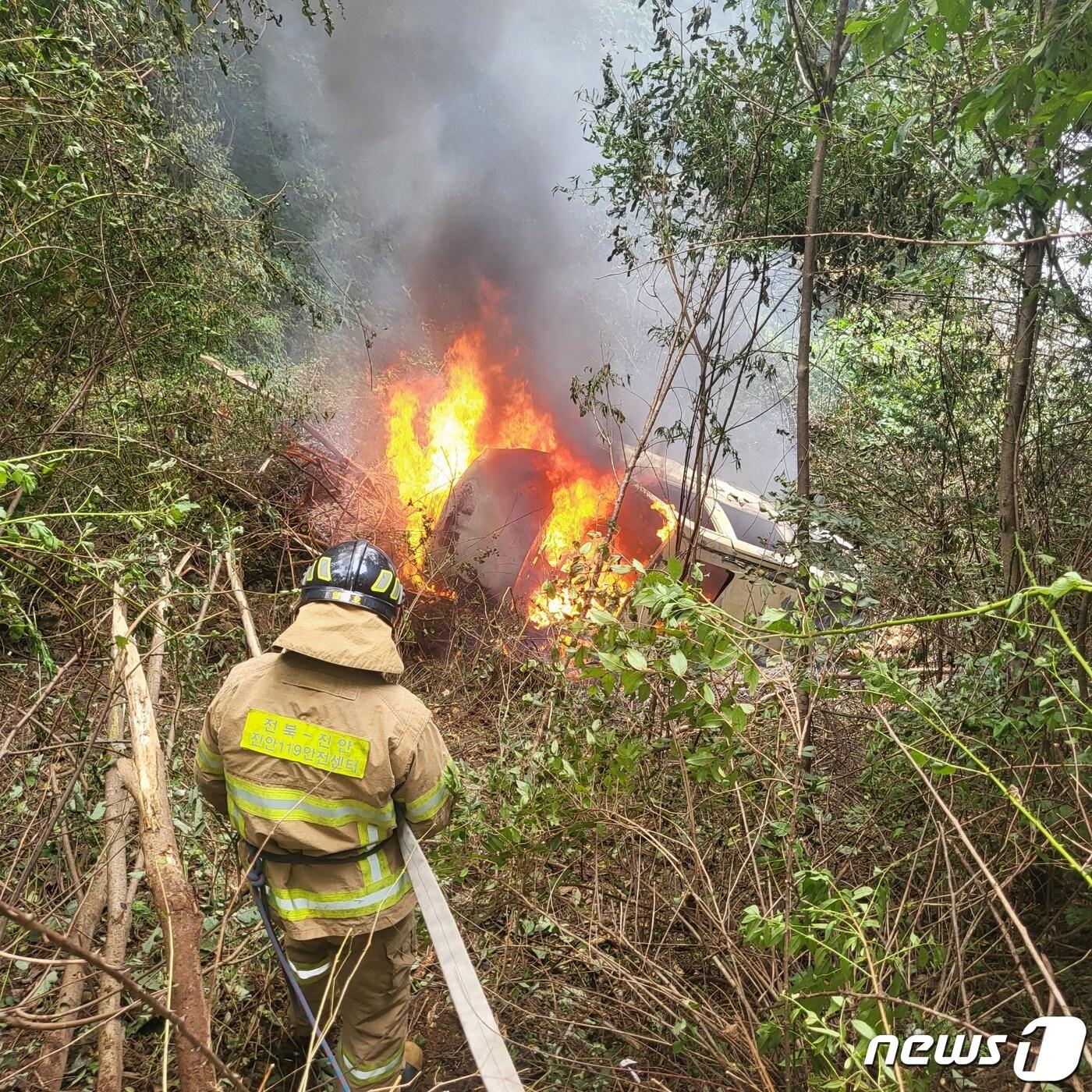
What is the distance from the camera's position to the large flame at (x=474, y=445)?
263 inches

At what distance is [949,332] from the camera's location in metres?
4.72

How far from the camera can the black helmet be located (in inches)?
88.2

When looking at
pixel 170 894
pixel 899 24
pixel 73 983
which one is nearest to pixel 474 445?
pixel 899 24

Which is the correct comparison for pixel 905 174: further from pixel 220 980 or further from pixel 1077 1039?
pixel 220 980

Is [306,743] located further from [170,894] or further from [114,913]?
[114,913]

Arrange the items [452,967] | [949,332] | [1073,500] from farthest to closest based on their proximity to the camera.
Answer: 1. [949,332]
2. [1073,500]
3. [452,967]

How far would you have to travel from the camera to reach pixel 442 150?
14344 millimetres

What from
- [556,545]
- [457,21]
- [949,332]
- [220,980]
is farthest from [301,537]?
[457,21]

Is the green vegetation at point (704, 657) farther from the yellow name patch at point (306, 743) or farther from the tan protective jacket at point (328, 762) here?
the yellow name patch at point (306, 743)

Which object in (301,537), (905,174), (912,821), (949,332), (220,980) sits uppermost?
(905,174)

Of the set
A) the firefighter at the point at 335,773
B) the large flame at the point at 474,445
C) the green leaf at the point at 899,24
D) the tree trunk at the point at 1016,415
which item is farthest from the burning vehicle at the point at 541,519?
the green leaf at the point at 899,24

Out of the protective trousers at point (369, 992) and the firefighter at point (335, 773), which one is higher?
the firefighter at point (335, 773)

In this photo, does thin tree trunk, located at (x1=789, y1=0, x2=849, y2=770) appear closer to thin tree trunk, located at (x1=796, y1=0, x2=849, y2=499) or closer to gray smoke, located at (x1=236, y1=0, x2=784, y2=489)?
thin tree trunk, located at (x1=796, y1=0, x2=849, y2=499)

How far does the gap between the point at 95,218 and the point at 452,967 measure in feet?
13.6
